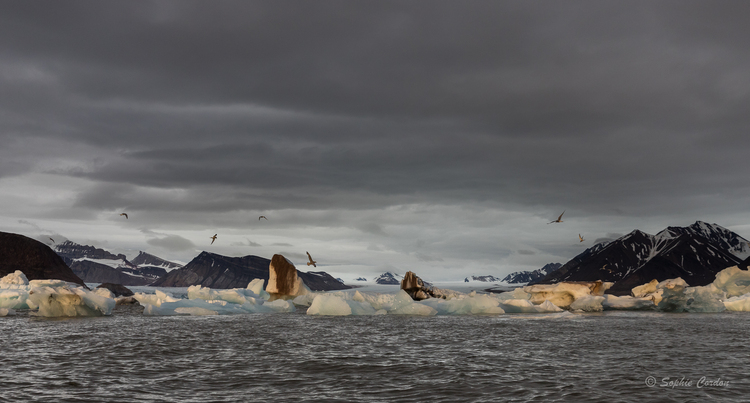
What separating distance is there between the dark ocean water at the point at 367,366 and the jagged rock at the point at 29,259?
541 feet

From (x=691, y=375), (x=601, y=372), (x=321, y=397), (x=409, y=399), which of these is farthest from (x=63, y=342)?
(x=691, y=375)

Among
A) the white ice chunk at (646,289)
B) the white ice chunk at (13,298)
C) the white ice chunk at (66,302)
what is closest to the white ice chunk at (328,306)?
the white ice chunk at (66,302)

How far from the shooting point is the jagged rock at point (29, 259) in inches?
6496

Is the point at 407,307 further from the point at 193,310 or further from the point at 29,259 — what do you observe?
the point at 29,259

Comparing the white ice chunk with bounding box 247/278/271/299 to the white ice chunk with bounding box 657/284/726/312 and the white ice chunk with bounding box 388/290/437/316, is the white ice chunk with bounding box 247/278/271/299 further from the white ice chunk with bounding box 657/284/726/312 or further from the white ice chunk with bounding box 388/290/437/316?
the white ice chunk with bounding box 657/284/726/312

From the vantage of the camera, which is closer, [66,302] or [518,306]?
[66,302]

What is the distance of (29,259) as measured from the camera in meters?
170

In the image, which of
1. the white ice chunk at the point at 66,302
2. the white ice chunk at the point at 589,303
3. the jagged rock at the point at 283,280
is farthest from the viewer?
the jagged rock at the point at 283,280

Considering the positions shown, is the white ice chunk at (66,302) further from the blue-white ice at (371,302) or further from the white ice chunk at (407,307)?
the white ice chunk at (407,307)

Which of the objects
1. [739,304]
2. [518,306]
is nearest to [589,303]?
[518,306]

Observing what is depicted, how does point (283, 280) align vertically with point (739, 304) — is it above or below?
above

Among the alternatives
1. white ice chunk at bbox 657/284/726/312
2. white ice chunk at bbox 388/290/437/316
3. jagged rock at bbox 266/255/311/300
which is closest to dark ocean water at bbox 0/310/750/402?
white ice chunk at bbox 388/290/437/316

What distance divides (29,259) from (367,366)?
7666 inches

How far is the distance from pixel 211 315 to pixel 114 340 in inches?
1014
